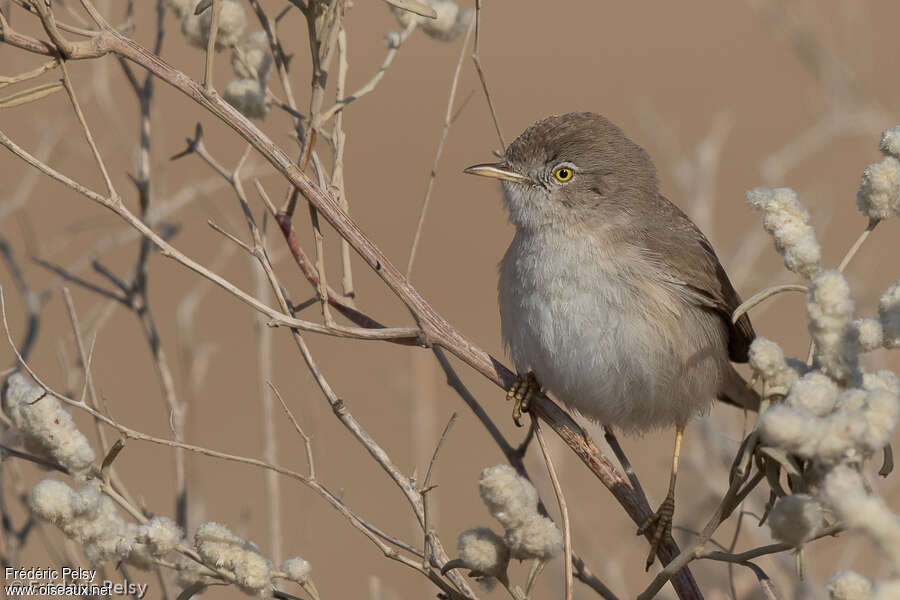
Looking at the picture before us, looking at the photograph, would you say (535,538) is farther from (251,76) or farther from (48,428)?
(251,76)

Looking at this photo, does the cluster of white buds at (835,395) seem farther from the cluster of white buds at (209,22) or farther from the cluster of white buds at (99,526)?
the cluster of white buds at (209,22)

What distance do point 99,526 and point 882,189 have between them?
155 cm

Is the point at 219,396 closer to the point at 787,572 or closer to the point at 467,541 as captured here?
the point at 787,572

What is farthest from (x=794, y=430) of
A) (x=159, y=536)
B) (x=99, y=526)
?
(x=99, y=526)

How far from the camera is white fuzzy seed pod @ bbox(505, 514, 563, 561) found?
1.88 meters

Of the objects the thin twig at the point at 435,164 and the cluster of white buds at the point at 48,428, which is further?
the thin twig at the point at 435,164

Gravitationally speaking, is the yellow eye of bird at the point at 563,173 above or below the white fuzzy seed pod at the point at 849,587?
above

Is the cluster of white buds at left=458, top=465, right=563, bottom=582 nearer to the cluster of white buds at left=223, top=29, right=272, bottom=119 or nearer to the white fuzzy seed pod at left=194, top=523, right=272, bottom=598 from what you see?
the white fuzzy seed pod at left=194, top=523, right=272, bottom=598

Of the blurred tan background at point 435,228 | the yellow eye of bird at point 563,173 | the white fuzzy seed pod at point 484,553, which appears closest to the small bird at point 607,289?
the yellow eye of bird at point 563,173

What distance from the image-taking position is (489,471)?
6.02ft

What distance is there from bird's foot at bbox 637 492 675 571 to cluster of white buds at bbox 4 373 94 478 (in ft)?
4.37

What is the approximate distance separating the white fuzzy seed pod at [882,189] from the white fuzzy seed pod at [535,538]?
32.2 inches

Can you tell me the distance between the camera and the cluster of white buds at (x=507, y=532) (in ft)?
6.03

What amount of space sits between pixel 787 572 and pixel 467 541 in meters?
1.94
